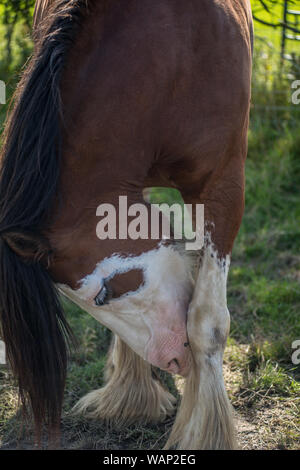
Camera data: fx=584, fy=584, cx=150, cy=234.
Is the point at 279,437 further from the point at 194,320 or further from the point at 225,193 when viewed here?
the point at 225,193

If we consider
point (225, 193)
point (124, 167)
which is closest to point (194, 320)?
point (225, 193)

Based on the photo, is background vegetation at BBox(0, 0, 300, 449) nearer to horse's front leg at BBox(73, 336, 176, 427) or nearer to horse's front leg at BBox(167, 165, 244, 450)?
horse's front leg at BBox(73, 336, 176, 427)

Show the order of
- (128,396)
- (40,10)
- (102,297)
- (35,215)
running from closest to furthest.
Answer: (35,215), (102,297), (40,10), (128,396)

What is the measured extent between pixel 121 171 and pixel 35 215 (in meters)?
0.31

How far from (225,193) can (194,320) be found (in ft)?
1.53

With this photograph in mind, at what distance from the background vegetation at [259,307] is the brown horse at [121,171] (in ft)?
1.35

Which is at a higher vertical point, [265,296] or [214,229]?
[214,229]

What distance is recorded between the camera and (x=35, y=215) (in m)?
1.83

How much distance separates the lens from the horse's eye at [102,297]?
1938 mm

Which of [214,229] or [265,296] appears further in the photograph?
[265,296]

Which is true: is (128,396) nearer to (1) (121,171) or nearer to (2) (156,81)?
(1) (121,171)

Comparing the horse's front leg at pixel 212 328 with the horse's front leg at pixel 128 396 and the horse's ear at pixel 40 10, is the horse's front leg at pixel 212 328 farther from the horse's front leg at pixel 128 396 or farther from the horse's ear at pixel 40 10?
the horse's ear at pixel 40 10

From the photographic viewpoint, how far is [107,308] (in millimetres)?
1999

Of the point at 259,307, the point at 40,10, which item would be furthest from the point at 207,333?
the point at 40,10
